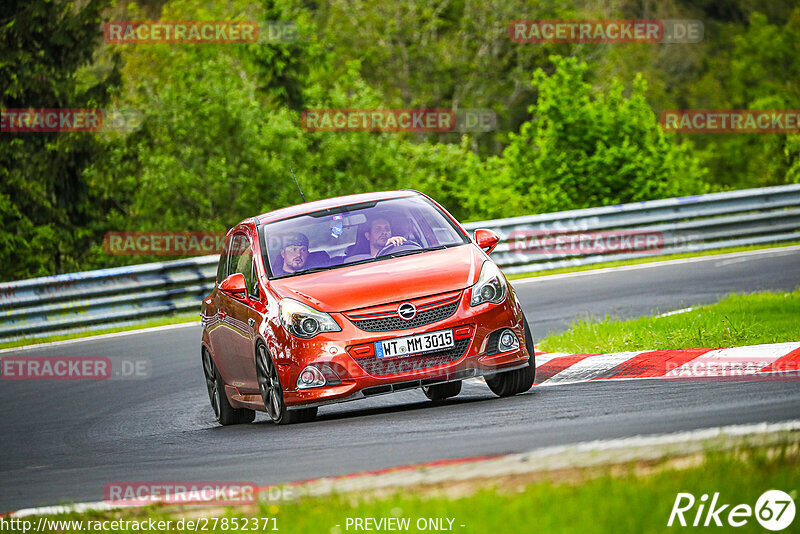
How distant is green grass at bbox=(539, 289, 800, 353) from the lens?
9.90 m

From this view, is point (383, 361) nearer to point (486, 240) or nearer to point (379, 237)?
point (379, 237)

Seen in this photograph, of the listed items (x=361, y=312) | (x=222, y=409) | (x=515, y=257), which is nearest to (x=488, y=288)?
(x=361, y=312)

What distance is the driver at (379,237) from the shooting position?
9.35 meters

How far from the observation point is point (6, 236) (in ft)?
103

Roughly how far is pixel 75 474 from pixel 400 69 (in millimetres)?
47179

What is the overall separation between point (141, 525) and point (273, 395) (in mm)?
3413

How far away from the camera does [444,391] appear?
32.9 feet

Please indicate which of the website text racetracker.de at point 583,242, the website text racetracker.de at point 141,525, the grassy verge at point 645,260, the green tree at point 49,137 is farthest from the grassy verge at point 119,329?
the green tree at point 49,137

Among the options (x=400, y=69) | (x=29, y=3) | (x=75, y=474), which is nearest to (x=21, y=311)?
(x=75, y=474)

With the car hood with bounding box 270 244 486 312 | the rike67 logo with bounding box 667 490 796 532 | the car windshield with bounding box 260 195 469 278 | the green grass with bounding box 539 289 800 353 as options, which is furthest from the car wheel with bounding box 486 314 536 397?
the rike67 logo with bounding box 667 490 796 532

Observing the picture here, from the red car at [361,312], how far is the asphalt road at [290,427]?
255 mm

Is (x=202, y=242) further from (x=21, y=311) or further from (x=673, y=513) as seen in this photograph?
(x=673, y=513)

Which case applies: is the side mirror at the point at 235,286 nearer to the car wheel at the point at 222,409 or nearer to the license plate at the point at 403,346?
the car wheel at the point at 222,409

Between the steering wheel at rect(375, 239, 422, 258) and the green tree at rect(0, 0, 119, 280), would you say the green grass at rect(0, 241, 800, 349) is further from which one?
the green tree at rect(0, 0, 119, 280)
